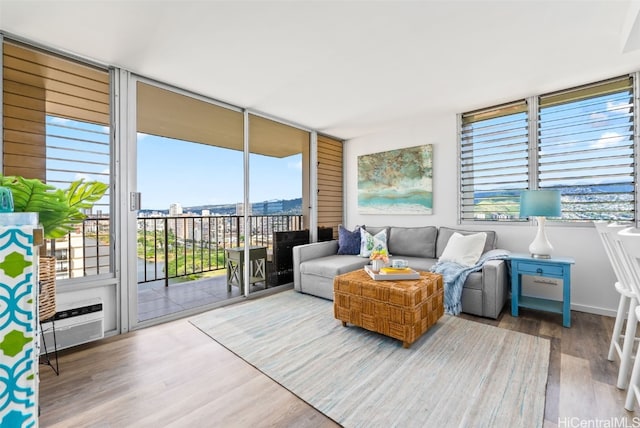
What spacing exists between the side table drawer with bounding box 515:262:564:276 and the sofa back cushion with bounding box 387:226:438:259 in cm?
104

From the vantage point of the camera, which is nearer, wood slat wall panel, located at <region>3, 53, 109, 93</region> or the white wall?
wood slat wall panel, located at <region>3, 53, 109, 93</region>

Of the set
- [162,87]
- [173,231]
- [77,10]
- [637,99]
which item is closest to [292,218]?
[173,231]

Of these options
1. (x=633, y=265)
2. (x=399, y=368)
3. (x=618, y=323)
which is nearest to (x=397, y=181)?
(x=618, y=323)

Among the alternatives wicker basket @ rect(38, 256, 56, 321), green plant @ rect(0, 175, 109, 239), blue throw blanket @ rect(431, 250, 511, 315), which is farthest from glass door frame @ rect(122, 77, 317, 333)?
blue throw blanket @ rect(431, 250, 511, 315)

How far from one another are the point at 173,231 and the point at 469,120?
14.9 ft

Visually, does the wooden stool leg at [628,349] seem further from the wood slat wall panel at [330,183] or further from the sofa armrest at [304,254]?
the wood slat wall panel at [330,183]

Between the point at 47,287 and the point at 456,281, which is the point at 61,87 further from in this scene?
the point at 456,281

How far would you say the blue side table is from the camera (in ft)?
8.36

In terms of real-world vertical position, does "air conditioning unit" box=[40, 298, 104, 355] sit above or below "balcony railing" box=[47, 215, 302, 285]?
below

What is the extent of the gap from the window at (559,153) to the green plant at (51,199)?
3.91m

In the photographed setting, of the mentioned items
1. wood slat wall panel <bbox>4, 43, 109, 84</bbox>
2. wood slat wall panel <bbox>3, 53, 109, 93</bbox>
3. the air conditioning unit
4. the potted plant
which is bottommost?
the air conditioning unit

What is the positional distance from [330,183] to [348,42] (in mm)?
2793

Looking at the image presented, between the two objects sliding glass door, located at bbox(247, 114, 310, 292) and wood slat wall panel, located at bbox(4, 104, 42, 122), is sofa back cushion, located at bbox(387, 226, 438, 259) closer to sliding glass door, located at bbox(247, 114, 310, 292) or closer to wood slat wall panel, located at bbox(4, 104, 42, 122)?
sliding glass door, located at bbox(247, 114, 310, 292)

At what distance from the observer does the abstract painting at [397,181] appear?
13.1ft
